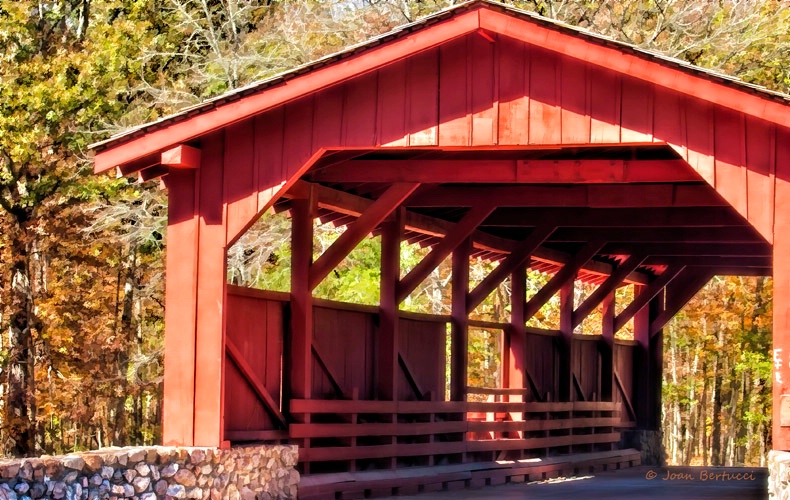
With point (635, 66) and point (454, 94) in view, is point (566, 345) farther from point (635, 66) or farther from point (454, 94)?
point (635, 66)

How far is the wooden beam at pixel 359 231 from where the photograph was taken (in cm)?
1219

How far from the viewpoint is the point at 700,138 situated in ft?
31.8

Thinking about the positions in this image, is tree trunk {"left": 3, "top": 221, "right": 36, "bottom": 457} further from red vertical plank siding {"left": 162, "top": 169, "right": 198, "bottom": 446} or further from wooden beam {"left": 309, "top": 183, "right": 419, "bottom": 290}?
red vertical plank siding {"left": 162, "top": 169, "right": 198, "bottom": 446}

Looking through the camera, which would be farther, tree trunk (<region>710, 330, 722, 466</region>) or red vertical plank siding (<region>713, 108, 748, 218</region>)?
tree trunk (<region>710, 330, 722, 466</region>)

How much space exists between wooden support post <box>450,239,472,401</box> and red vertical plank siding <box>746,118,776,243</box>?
6.47 meters

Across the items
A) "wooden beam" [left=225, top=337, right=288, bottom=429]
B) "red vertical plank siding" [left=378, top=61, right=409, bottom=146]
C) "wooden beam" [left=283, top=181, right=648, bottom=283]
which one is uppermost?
"red vertical plank siding" [left=378, top=61, right=409, bottom=146]

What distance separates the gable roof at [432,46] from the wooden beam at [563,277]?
26.8ft

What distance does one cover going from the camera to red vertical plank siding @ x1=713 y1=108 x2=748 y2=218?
958 centimetres

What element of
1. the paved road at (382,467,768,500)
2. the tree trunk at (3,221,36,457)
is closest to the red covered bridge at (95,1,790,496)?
the paved road at (382,467,768,500)

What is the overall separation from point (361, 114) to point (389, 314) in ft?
13.6

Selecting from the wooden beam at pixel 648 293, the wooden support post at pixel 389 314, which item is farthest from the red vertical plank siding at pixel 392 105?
the wooden beam at pixel 648 293

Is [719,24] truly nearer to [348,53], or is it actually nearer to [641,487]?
[641,487]

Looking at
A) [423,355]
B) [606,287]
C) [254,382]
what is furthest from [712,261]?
[254,382]

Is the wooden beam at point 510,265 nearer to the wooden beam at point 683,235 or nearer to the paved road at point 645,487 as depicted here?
the wooden beam at point 683,235
